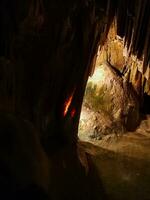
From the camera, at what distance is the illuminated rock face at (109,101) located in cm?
→ 1083

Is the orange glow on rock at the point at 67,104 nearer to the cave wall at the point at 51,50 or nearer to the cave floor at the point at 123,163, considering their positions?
the cave wall at the point at 51,50

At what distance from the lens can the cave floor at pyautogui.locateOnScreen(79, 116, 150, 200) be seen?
7465 mm

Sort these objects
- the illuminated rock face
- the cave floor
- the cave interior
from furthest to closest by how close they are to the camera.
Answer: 1. the illuminated rock face
2. the cave floor
3. the cave interior

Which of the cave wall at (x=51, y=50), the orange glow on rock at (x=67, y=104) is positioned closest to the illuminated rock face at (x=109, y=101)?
the cave wall at (x=51, y=50)

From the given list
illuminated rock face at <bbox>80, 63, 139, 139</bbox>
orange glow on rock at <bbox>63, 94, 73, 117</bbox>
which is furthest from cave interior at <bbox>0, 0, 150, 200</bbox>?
illuminated rock face at <bbox>80, 63, 139, 139</bbox>

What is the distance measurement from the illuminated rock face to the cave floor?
0.39 m

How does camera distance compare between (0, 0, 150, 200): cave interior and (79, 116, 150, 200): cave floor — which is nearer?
(0, 0, 150, 200): cave interior

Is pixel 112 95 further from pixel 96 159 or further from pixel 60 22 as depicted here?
pixel 60 22

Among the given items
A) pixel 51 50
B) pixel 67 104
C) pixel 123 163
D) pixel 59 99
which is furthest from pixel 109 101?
pixel 51 50

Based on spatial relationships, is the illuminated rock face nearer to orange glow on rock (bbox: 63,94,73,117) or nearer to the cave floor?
the cave floor

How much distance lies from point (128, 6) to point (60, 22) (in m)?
2.15

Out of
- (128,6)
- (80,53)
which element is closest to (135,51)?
(128,6)

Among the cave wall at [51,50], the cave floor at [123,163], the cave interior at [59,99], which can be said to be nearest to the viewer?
the cave interior at [59,99]

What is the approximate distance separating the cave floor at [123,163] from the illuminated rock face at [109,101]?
393 mm
